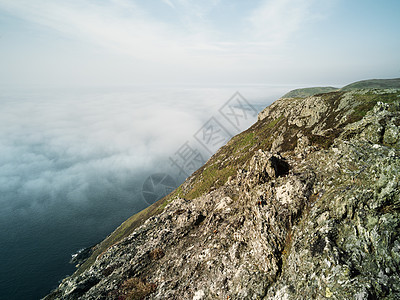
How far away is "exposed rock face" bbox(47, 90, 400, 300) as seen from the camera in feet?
37.8

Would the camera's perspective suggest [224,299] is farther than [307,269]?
Yes

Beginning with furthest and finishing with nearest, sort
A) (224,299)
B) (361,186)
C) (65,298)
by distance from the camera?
(65,298)
(224,299)
(361,186)

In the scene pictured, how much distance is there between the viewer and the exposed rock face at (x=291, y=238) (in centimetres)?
1152

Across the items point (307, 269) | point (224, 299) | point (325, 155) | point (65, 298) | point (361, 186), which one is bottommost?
point (224, 299)

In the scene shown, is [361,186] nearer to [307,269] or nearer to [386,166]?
[386,166]

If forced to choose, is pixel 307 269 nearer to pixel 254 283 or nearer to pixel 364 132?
pixel 254 283

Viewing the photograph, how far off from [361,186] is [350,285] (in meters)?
7.99

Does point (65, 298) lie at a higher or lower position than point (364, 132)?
higher

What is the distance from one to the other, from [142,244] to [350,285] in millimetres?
33370

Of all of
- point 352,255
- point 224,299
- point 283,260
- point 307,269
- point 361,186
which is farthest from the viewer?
point 224,299

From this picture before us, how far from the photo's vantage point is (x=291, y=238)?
16250mm

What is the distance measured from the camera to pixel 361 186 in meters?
14.4

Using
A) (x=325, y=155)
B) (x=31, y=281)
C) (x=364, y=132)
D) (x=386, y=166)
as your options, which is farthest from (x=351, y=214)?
(x=31, y=281)

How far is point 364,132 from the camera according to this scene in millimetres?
21016
